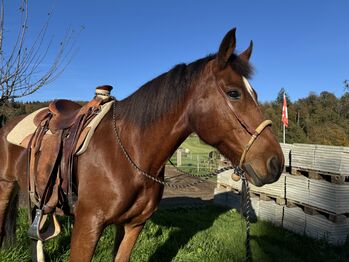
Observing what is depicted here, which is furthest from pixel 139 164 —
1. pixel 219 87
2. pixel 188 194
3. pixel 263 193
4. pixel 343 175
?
pixel 188 194

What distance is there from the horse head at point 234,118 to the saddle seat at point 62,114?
1084 mm

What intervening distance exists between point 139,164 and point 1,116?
418 cm

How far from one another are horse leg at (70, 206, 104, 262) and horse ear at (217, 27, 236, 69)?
138cm

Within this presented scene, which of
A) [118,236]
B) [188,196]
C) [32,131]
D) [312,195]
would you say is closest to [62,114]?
[32,131]

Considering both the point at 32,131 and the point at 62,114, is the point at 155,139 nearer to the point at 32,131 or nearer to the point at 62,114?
the point at 62,114

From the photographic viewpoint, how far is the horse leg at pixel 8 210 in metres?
3.60

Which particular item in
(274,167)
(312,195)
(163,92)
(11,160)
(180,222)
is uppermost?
(163,92)

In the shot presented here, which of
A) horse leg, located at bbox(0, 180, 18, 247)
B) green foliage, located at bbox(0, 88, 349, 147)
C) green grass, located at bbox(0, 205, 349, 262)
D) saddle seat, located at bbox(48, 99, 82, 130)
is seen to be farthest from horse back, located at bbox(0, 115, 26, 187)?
green foliage, located at bbox(0, 88, 349, 147)

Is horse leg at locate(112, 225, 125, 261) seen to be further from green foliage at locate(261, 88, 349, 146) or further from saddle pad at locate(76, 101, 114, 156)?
green foliage at locate(261, 88, 349, 146)

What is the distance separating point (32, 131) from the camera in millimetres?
3174

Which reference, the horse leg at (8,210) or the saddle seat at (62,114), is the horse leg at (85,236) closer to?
the saddle seat at (62,114)

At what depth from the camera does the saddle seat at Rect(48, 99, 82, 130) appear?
2775 millimetres

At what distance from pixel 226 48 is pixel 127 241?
5.80 ft

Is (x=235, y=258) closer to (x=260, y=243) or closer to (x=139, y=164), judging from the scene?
(x=260, y=243)
